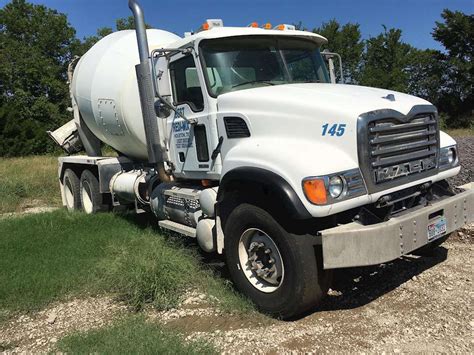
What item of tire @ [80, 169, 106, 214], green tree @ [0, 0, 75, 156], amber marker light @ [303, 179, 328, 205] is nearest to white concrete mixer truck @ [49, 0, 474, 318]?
amber marker light @ [303, 179, 328, 205]

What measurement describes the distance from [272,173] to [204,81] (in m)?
1.73

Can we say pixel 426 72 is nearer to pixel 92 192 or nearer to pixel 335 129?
pixel 92 192

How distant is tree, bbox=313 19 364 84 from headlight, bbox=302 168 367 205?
139 feet

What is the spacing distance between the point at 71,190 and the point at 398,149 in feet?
25.8

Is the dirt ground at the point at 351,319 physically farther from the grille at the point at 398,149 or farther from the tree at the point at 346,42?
the tree at the point at 346,42

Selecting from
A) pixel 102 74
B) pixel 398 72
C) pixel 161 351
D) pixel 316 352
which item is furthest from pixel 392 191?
pixel 398 72

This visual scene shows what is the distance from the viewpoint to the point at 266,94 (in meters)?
4.88

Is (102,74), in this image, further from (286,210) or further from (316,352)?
(316,352)

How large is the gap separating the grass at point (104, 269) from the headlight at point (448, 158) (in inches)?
101

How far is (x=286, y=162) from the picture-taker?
→ 4.12 meters

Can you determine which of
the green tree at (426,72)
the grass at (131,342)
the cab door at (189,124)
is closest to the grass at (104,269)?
the grass at (131,342)

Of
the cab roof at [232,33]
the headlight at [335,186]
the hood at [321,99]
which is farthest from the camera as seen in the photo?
the cab roof at [232,33]

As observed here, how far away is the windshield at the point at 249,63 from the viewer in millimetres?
5359

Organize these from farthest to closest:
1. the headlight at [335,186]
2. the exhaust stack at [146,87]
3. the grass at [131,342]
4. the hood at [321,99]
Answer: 1. the exhaust stack at [146,87]
2. the hood at [321,99]
3. the headlight at [335,186]
4. the grass at [131,342]
